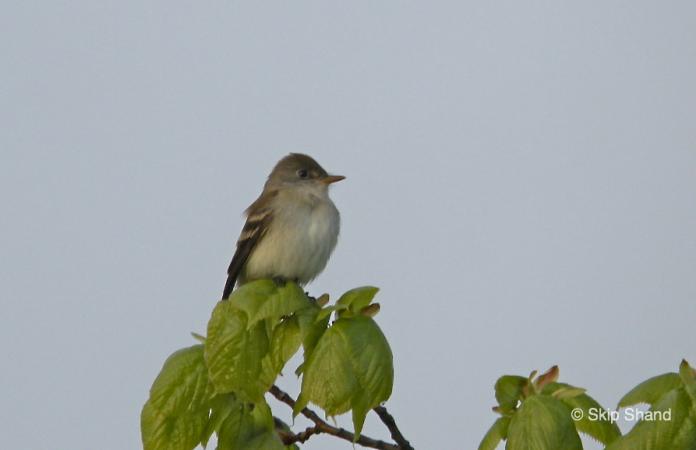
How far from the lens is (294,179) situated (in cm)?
1132

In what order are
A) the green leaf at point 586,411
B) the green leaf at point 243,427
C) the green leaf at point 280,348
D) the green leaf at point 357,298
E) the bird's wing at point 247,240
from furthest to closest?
the bird's wing at point 247,240 < the green leaf at point 280,348 < the green leaf at point 243,427 < the green leaf at point 357,298 < the green leaf at point 586,411

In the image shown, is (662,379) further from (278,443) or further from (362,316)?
(278,443)

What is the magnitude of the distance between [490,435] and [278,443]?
1114mm

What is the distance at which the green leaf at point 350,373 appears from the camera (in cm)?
502

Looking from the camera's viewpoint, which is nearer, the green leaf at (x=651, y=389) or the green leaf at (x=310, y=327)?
the green leaf at (x=651, y=389)

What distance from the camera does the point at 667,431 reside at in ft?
13.9

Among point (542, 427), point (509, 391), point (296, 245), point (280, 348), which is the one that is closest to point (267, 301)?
point (280, 348)

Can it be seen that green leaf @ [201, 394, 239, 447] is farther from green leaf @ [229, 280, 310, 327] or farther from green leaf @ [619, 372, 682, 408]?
green leaf @ [619, 372, 682, 408]

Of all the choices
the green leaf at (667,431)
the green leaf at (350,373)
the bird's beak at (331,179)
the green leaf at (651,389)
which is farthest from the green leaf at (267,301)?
the bird's beak at (331,179)

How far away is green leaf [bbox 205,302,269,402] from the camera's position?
5.23 metres

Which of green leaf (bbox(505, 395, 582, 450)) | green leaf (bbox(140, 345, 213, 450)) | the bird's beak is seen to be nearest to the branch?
green leaf (bbox(140, 345, 213, 450))

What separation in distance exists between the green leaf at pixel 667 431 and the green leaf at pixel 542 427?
1.06ft

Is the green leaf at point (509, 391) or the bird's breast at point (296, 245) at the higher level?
the bird's breast at point (296, 245)

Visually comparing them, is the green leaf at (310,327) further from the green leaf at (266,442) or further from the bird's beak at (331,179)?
the bird's beak at (331,179)
